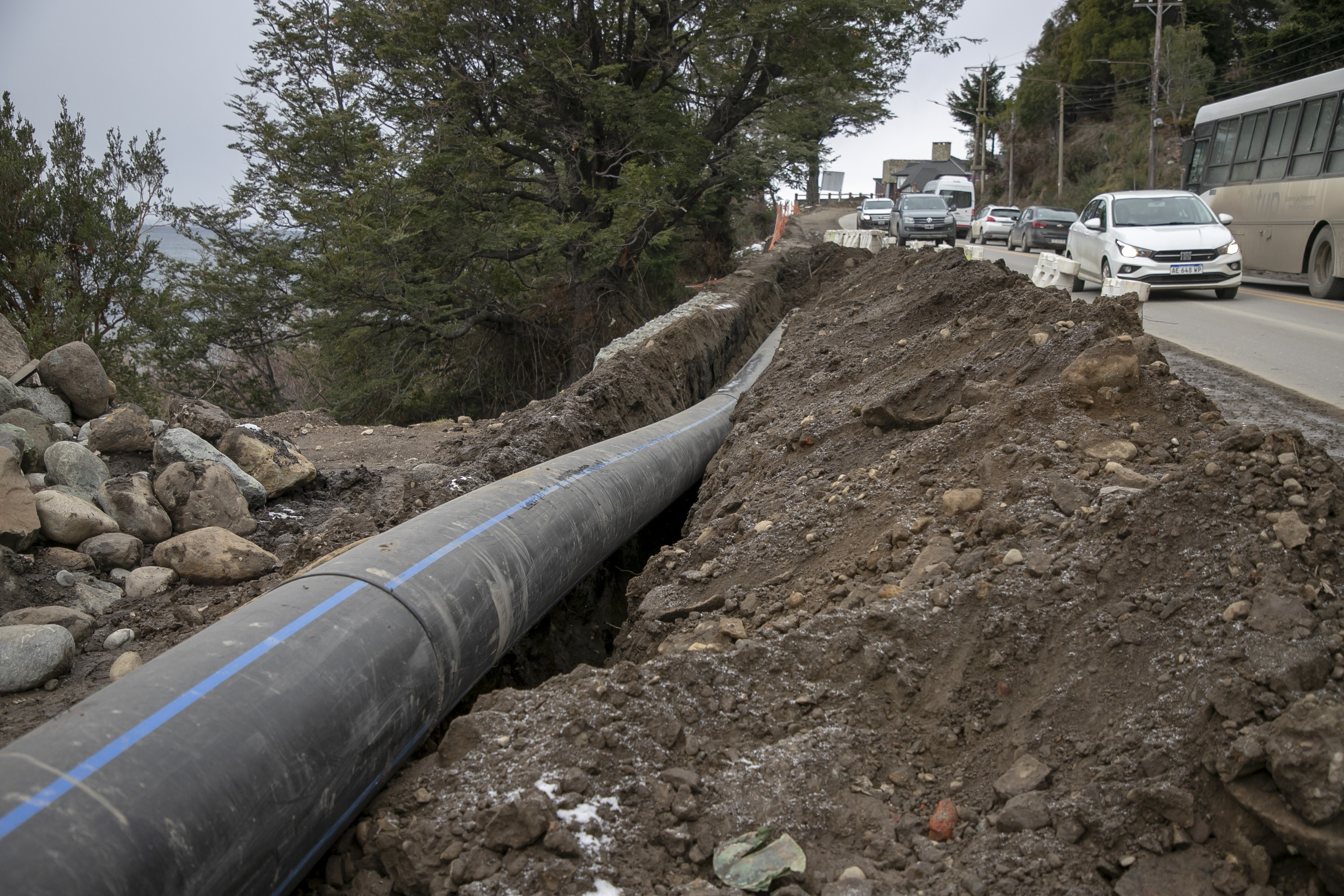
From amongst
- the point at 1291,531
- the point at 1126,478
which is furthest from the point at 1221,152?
the point at 1291,531

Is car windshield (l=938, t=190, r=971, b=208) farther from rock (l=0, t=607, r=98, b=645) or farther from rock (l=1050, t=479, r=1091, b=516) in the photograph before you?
rock (l=0, t=607, r=98, b=645)

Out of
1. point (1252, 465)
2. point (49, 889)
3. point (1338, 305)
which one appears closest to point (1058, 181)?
point (1338, 305)

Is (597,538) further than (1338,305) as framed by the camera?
No

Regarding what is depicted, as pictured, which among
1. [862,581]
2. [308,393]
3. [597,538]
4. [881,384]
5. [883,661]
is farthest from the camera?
[308,393]

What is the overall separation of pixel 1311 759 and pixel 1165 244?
11739 millimetres

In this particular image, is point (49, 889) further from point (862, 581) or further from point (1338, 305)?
point (1338, 305)

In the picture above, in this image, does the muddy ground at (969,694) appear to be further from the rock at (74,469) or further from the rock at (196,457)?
the rock at (196,457)

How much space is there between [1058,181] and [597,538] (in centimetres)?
4350

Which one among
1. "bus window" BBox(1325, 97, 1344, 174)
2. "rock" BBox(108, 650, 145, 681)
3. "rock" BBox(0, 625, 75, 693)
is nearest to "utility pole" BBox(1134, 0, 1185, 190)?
"bus window" BBox(1325, 97, 1344, 174)

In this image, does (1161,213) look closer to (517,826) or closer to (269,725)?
(517,826)

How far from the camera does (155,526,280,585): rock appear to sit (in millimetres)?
4512

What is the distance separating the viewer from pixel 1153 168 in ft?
95.9

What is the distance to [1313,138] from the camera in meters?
12.4

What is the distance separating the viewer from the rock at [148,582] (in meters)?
4.34
